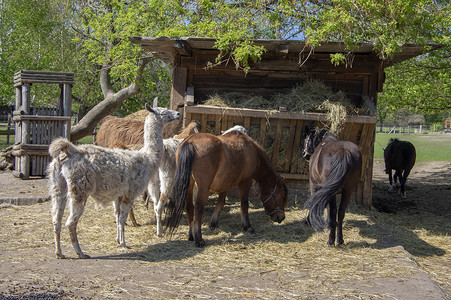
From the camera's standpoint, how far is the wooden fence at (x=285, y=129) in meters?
8.16

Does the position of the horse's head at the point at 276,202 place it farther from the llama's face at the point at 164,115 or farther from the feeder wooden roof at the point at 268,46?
the feeder wooden roof at the point at 268,46

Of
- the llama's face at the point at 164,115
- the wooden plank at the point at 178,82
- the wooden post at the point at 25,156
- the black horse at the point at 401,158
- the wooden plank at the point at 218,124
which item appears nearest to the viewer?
the llama's face at the point at 164,115

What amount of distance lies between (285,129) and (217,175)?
2.59 metres

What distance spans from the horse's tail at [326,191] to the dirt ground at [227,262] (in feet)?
1.55

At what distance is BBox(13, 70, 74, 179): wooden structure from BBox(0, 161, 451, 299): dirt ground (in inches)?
117

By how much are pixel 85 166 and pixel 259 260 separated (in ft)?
8.53

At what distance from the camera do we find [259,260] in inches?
225

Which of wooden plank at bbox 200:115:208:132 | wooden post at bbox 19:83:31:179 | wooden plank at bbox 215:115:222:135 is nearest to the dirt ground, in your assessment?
wooden plank at bbox 215:115:222:135

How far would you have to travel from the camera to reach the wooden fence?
8156 mm

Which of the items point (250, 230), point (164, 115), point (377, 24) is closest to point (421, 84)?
point (377, 24)

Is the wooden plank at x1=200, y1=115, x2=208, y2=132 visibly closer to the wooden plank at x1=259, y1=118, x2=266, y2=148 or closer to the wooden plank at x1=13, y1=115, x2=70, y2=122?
the wooden plank at x1=259, y1=118, x2=266, y2=148

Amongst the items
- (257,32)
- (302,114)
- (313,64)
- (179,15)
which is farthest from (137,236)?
(179,15)

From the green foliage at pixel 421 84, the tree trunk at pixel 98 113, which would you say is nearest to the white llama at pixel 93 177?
the green foliage at pixel 421 84

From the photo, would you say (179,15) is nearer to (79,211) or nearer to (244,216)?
(244,216)
